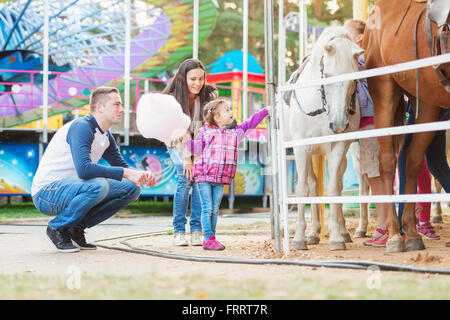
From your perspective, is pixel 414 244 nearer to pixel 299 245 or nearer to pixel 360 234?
pixel 299 245

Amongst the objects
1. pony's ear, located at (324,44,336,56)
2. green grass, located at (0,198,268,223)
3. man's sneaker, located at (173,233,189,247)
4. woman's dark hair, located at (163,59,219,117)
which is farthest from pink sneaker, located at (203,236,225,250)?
green grass, located at (0,198,268,223)

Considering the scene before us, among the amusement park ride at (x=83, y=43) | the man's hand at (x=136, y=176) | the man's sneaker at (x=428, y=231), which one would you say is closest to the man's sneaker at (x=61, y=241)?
the man's hand at (x=136, y=176)

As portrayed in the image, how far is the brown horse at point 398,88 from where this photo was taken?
13.9 feet

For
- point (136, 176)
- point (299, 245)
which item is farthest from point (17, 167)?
point (299, 245)

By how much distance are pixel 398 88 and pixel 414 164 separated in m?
0.65

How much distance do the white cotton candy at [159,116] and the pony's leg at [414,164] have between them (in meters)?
1.95

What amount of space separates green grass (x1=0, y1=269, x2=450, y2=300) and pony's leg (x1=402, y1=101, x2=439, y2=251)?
1.54m

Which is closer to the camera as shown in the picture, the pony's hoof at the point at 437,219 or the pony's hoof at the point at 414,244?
the pony's hoof at the point at 414,244

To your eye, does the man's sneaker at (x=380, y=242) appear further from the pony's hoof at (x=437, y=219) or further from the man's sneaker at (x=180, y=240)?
the pony's hoof at (x=437, y=219)

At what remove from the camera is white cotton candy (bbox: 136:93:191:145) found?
4535 mm

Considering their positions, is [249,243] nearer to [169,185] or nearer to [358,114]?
[358,114]
